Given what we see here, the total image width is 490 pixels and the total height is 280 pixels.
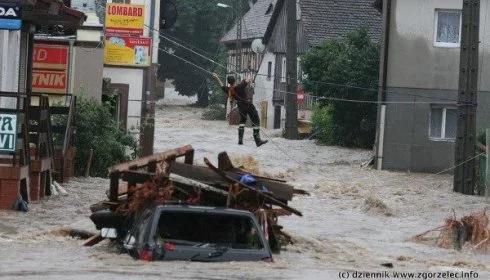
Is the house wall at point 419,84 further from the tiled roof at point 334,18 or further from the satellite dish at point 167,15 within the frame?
the tiled roof at point 334,18

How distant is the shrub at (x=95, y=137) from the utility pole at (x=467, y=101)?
355 inches

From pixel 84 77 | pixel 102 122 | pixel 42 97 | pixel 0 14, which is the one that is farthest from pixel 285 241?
pixel 84 77

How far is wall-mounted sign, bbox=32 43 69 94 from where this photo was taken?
2972 cm

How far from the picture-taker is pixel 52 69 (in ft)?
98.0

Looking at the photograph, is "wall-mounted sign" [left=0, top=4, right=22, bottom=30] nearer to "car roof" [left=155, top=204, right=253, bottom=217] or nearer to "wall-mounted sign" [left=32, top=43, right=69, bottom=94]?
"car roof" [left=155, top=204, right=253, bottom=217]

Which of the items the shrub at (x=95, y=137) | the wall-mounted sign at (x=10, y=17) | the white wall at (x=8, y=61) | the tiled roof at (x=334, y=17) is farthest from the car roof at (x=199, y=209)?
the tiled roof at (x=334, y=17)

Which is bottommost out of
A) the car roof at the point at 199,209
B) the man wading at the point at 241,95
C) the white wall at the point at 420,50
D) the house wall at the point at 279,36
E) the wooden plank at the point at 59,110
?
the car roof at the point at 199,209

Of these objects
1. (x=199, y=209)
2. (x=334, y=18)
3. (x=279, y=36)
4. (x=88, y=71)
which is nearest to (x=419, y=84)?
(x=88, y=71)

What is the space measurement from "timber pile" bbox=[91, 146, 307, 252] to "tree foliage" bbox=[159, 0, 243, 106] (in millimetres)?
73892

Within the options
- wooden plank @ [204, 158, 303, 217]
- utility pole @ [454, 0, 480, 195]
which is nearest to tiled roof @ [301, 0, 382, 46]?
utility pole @ [454, 0, 480, 195]

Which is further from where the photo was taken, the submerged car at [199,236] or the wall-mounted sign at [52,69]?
the wall-mounted sign at [52,69]

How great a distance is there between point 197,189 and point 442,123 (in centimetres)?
2702

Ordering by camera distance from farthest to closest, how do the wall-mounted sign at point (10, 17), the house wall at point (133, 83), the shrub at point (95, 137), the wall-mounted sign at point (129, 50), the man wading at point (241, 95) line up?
the house wall at point (133, 83), the wall-mounted sign at point (129, 50), the shrub at point (95, 137), the man wading at point (241, 95), the wall-mounted sign at point (10, 17)

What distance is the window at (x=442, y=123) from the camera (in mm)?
40594
